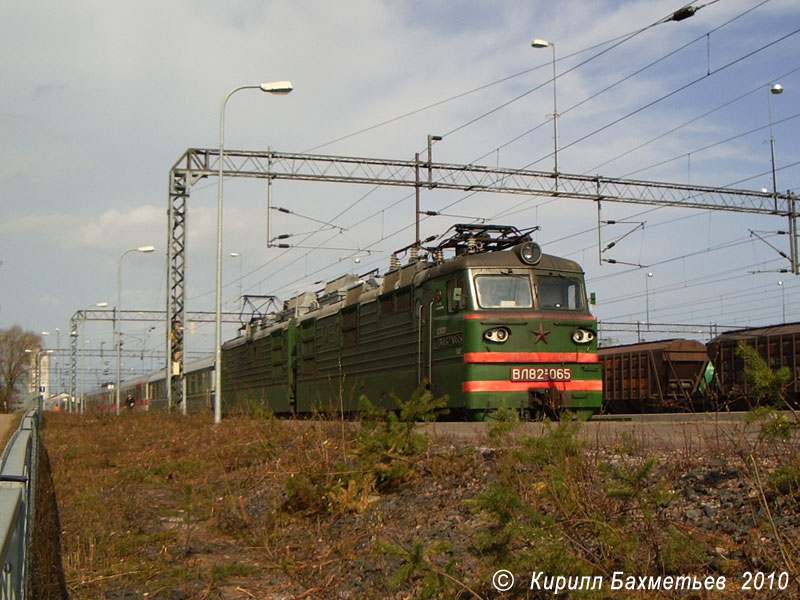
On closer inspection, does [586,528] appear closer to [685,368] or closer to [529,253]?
[529,253]

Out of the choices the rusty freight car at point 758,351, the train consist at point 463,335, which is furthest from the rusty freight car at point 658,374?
the train consist at point 463,335

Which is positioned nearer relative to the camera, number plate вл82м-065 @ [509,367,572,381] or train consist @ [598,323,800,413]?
number plate вл82м-065 @ [509,367,572,381]

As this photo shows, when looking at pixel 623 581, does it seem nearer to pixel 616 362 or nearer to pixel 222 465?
pixel 222 465

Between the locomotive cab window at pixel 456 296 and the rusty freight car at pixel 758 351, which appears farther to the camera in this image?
the rusty freight car at pixel 758 351

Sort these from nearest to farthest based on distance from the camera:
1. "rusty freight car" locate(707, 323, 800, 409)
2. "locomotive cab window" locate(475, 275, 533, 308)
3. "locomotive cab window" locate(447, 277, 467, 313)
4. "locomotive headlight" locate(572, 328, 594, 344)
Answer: "locomotive cab window" locate(447, 277, 467, 313), "locomotive cab window" locate(475, 275, 533, 308), "locomotive headlight" locate(572, 328, 594, 344), "rusty freight car" locate(707, 323, 800, 409)

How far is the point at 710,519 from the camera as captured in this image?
5.23m

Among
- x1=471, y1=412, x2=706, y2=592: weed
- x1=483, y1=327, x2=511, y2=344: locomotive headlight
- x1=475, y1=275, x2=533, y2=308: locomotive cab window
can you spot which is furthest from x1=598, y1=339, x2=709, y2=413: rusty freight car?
x1=471, y1=412, x2=706, y2=592: weed

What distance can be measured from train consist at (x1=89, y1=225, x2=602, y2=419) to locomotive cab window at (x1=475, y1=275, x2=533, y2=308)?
0.02 m

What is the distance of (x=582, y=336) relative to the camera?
1359 centimetres

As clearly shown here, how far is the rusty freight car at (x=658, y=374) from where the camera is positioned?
24328 millimetres

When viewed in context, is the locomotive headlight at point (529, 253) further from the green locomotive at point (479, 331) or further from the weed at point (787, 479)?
the weed at point (787, 479)
